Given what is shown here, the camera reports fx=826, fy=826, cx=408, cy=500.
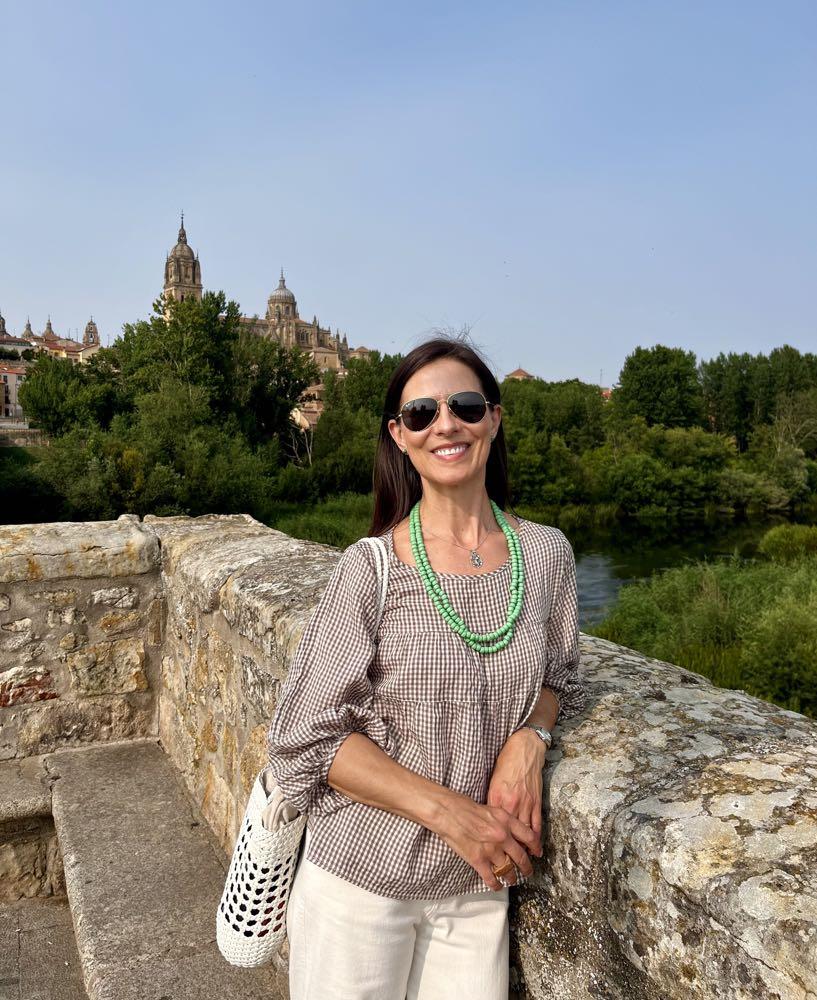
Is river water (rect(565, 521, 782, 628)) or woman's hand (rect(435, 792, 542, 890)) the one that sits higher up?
woman's hand (rect(435, 792, 542, 890))

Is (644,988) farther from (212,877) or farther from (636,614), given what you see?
(636,614)

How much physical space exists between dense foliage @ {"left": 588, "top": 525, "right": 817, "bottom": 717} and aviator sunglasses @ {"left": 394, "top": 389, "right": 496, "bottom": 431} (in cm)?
912

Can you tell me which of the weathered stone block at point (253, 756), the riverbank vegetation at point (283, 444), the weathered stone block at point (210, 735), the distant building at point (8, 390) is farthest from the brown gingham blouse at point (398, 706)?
the distant building at point (8, 390)

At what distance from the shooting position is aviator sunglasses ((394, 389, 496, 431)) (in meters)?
1.46

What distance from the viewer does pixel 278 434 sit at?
42.7 metres

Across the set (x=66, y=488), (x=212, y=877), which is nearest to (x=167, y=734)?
(x=212, y=877)

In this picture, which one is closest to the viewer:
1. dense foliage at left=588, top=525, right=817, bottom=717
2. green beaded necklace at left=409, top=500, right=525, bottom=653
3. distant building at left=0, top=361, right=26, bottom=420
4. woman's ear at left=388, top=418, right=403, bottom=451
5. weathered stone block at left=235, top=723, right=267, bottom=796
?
green beaded necklace at left=409, top=500, right=525, bottom=653

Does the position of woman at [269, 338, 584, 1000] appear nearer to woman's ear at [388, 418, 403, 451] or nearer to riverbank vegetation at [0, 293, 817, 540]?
woman's ear at [388, 418, 403, 451]

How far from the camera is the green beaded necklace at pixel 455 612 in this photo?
1302mm

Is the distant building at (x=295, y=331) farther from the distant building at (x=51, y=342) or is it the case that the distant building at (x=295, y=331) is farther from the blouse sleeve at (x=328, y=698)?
the blouse sleeve at (x=328, y=698)

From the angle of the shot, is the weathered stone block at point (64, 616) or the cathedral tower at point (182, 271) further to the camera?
the cathedral tower at point (182, 271)

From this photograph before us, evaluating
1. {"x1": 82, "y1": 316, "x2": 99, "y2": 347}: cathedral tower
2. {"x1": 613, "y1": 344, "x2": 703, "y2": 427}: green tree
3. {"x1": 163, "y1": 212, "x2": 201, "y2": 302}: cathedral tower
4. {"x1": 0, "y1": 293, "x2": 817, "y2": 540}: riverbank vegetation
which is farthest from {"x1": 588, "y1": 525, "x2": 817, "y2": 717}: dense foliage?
{"x1": 82, "y1": 316, "x2": 99, "y2": 347}: cathedral tower

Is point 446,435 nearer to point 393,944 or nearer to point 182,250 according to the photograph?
point 393,944

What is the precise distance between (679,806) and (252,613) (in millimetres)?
1449
